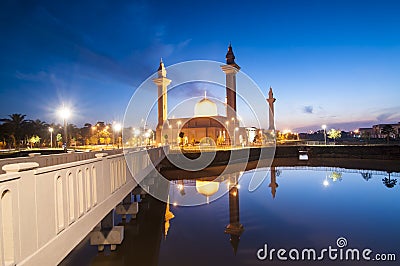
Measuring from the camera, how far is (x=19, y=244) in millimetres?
3611

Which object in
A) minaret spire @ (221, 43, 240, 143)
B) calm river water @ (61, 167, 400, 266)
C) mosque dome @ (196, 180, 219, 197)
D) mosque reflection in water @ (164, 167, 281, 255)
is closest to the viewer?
calm river water @ (61, 167, 400, 266)

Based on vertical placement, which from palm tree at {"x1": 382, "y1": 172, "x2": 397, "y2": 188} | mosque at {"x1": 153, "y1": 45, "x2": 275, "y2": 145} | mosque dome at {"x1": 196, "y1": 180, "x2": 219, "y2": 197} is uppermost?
mosque at {"x1": 153, "y1": 45, "x2": 275, "y2": 145}

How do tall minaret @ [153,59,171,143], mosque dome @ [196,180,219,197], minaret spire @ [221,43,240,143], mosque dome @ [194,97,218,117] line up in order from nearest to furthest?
mosque dome @ [196,180,219,197]
mosque dome @ [194,97,218,117]
minaret spire @ [221,43,240,143]
tall minaret @ [153,59,171,143]

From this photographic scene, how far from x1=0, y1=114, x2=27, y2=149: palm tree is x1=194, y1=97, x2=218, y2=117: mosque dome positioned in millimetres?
46042

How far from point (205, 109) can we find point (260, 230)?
76.1 metres

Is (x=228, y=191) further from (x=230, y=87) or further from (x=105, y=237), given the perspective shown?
(x=230, y=87)

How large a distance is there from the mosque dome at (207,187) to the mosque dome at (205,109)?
62183 mm

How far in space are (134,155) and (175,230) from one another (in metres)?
4.02

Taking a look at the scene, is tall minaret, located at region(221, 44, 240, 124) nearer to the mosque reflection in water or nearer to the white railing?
Answer: the mosque reflection in water

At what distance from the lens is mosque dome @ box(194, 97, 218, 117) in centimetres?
8788

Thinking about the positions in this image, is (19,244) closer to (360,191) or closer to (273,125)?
(360,191)

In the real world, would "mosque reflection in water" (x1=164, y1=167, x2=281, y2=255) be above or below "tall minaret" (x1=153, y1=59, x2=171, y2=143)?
below

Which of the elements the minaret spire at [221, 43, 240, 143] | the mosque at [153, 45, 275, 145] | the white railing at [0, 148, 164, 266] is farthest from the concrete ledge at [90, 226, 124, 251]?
the minaret spire at [221, 43, 240, 143]

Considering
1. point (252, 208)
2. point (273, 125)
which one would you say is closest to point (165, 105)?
point (273, 125)
